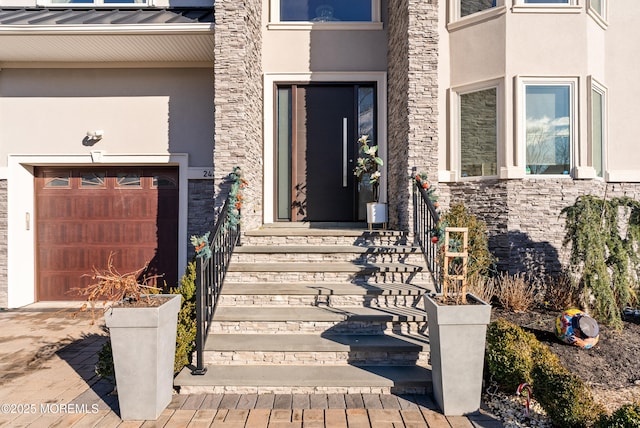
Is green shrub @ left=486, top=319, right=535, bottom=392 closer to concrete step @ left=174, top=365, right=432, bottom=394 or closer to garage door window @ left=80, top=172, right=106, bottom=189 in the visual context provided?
concrete step @ left=174, top=365, right=432, bottom=394

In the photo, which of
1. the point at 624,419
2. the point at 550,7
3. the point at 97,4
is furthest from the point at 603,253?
the point at 97,4

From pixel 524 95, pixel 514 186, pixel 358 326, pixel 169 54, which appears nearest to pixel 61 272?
pixel 169 54

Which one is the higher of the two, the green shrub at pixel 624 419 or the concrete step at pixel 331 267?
the concrete step at pixel 331 267

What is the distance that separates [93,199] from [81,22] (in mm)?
2695

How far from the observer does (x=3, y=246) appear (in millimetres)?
5688

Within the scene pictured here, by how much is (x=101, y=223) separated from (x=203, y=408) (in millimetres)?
4375

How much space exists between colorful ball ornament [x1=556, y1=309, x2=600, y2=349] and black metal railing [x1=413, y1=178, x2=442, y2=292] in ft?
4.27

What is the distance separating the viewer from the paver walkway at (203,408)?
2.58m

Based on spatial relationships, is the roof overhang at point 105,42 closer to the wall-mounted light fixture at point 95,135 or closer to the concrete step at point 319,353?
the wall-mounted light fixture at point 95,135

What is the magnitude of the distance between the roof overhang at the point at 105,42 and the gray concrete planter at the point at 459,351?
4831 millimetres

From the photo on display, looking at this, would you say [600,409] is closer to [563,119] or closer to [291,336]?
[291,336]

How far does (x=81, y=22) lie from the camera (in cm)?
507

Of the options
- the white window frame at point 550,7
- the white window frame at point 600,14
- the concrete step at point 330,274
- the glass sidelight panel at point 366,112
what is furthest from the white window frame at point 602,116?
the concrete step at point 330,274

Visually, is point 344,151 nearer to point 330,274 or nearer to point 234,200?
point 234,200
